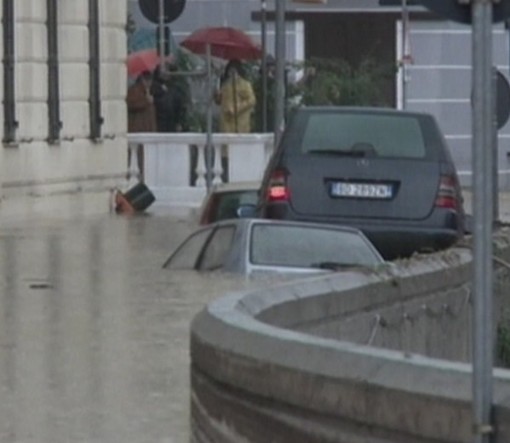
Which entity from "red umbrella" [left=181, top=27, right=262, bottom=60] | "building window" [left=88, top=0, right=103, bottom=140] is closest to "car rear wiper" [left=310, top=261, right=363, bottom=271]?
"building window" [left=88, top=0, right=103, bottom=140]

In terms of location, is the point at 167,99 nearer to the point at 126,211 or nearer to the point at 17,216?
the point at 126,211

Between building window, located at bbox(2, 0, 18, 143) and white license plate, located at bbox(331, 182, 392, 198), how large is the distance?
8.11 meters

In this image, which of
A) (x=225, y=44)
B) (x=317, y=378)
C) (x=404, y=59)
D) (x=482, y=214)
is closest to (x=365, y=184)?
(x=317, y=378)

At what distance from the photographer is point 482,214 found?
6.82m

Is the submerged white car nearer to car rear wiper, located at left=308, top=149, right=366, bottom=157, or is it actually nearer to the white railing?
car rear wiper, located at left=308, top=149, right=366, bottom=157

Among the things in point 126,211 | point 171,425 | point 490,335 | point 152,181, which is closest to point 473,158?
point 490,335

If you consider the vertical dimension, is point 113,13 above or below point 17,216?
above

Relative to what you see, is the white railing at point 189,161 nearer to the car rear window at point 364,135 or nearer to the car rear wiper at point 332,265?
the car rear window at point 364,135

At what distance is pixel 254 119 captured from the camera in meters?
35.7

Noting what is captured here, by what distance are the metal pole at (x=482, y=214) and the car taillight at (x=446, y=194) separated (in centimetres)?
1424

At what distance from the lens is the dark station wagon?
21.0 m

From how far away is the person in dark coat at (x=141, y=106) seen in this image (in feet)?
114

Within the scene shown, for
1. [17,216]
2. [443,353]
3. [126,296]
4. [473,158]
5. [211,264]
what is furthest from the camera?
[17,216]

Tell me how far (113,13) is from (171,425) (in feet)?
68.6
